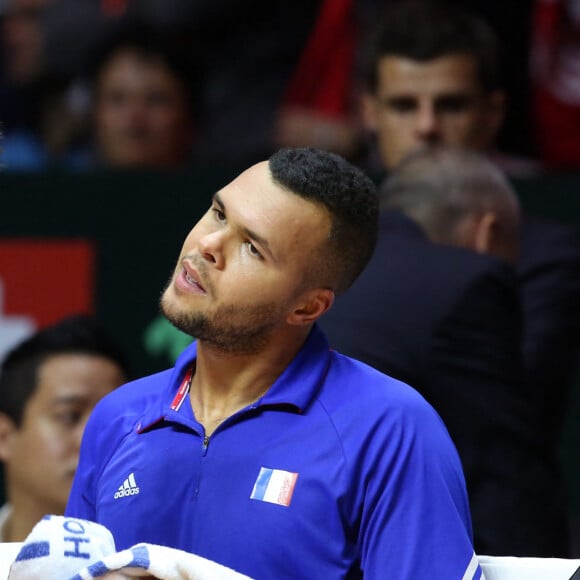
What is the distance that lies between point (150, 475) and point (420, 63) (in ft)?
10.9

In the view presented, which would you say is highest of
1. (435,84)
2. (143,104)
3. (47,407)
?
(435,84)

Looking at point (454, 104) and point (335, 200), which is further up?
point (335, 200)

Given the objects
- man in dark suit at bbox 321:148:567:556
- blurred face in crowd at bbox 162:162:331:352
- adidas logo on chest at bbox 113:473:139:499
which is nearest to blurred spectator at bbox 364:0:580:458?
man in dark suit at bbox 321:148:567:556

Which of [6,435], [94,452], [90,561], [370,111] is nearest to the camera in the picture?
[90,561]

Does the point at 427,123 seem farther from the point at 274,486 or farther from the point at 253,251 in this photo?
the point at 274,486

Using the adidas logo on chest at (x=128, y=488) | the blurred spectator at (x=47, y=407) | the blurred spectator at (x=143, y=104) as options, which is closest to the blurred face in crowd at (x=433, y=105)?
the blurred spectator at (x=143, y=104)

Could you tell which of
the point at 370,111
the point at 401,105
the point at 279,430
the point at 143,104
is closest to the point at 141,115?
the point at 143,104

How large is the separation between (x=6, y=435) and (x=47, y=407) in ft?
0.75

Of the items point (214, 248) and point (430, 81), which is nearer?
point (214, 248)

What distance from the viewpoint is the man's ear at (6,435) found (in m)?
4.66

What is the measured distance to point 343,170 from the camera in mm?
2445

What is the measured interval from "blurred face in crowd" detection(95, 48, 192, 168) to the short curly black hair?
386cm

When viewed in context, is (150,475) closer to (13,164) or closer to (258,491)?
(258,491)

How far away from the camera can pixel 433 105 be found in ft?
17.6
